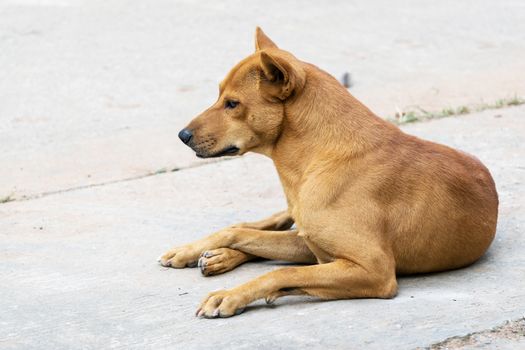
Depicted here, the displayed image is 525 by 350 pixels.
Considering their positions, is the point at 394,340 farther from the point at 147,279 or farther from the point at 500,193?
the point at 500,193

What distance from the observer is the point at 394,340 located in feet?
14.4

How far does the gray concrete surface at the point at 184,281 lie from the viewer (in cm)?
452

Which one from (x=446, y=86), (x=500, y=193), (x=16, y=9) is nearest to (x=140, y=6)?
(x=16, y=9)

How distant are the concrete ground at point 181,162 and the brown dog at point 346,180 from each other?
0.47 ft

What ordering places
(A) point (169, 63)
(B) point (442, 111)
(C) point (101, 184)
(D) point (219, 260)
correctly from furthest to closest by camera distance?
(A) point (169, 63)
(B) point (442, 111)
(C) point (101, 184)
(D) point (219, 260)

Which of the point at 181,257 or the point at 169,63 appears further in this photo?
the point at 169,63

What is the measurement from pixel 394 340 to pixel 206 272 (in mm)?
1326

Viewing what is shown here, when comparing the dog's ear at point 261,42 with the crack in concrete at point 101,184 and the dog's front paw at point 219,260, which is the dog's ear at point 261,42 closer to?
the dog's front paw at point 219,260

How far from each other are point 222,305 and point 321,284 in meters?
0.47

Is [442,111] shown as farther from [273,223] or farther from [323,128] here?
[323,128]

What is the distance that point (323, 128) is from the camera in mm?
5227

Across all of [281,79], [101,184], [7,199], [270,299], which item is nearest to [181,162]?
[101,184]

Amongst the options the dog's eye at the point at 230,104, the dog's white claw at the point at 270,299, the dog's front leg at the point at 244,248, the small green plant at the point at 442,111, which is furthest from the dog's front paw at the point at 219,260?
Answer: the small green plant at the point at 442,111

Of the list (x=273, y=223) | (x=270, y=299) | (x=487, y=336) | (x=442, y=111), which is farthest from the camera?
(x=442, y=111)
